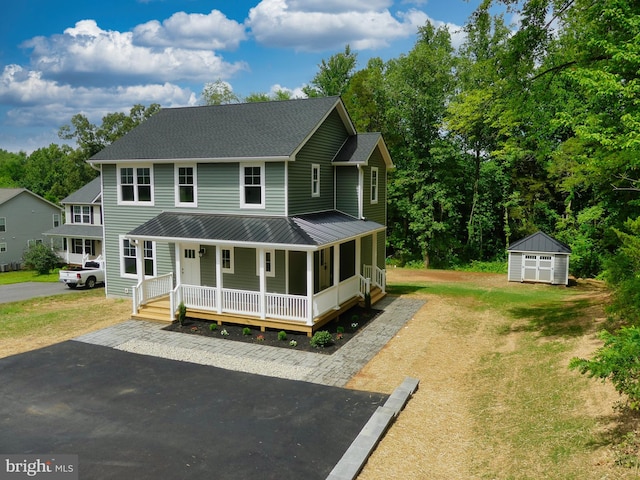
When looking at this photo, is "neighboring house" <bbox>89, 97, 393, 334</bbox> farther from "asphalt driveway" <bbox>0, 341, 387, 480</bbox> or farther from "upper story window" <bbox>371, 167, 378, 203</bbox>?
"asphalt driveway" <bbox>0, 341, 387, 480</bbox>

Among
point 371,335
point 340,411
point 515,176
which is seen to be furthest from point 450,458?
point 515,176

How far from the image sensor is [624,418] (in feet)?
25.6

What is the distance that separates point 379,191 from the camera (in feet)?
75.5

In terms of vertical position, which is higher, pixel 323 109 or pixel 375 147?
pixel 323 109

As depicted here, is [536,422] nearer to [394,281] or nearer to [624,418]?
[624,418]

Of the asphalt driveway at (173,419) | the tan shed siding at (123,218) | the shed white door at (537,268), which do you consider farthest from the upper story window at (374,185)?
the asphalt driveway at (173,419)

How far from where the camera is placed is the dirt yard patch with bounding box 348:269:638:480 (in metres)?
7.50

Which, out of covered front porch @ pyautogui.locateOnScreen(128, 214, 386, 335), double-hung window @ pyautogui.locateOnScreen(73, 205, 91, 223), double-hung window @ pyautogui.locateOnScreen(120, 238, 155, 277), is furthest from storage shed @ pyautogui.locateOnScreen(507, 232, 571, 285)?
double-hung window @ pyautogui.locateOnScreen(73, 205, 91, 223)

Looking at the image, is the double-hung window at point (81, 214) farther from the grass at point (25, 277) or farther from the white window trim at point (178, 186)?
the white window trim at point (178, 186)

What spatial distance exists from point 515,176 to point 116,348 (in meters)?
29.4

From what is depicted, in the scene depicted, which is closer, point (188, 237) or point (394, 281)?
point (188, 237)

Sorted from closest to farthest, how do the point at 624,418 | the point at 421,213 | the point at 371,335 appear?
the point at 624,418
the point at 371,335
the point at 421,213

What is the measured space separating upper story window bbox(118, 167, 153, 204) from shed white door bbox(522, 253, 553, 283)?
19.6 meters

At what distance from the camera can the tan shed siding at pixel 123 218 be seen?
62.9ft
